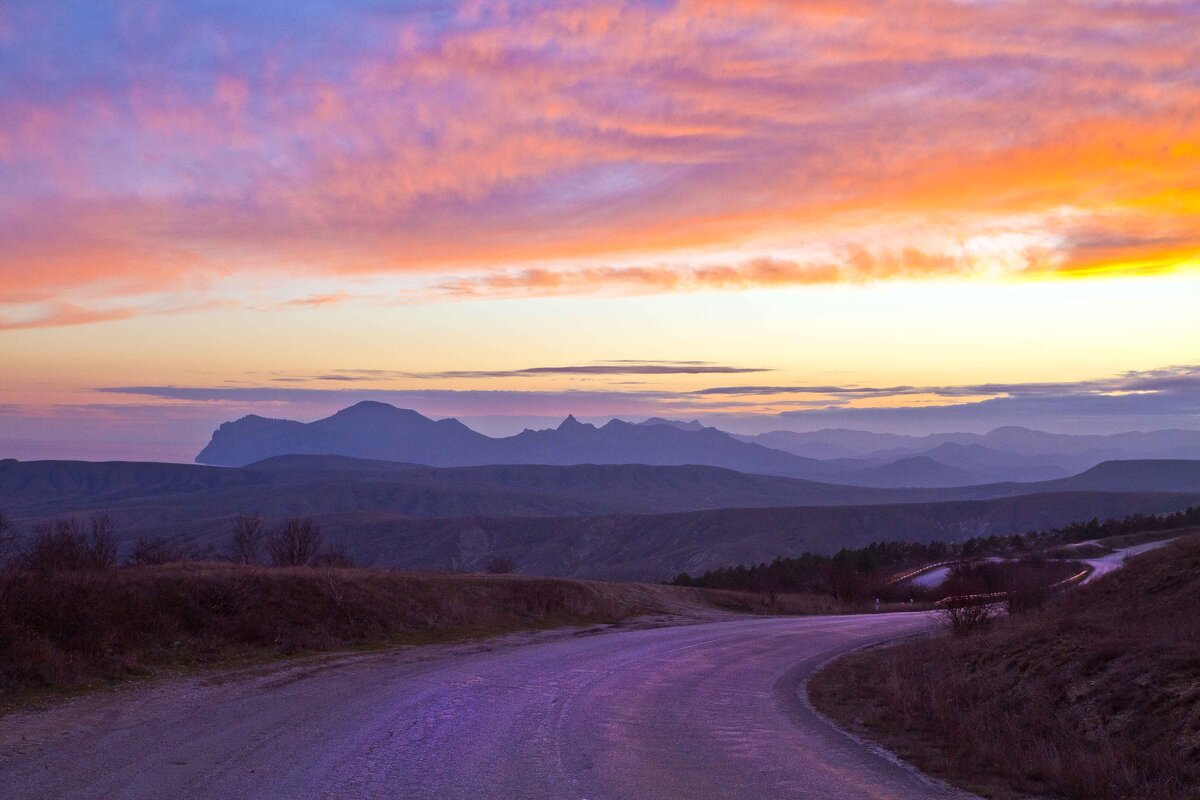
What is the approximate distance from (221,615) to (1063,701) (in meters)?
16.9

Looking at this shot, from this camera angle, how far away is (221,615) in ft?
68.2

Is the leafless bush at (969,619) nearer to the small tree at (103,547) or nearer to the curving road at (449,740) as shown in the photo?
the curving road at (449,740)

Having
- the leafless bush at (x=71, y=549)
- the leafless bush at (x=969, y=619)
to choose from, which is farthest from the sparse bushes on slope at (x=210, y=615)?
the leafless bush at (x=969, y=619)

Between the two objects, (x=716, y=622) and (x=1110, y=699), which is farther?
(x=716, y=622)

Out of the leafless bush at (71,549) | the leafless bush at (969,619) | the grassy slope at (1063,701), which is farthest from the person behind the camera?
the leafless bush at (71,549)

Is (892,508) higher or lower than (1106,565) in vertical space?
lower

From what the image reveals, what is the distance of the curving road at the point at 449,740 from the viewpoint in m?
9.30

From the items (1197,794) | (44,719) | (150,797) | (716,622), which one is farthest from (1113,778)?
(716,622)

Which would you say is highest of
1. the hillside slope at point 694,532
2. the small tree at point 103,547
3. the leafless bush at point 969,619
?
the small tree at point 103,547

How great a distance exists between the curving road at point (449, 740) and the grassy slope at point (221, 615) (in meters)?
1.89

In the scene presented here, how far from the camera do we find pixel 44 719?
12.4 metres

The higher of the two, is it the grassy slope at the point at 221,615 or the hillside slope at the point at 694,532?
the grassy slope at the point at 221,615

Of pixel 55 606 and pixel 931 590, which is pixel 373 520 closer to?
pixel 931 590

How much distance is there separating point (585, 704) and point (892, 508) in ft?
552
